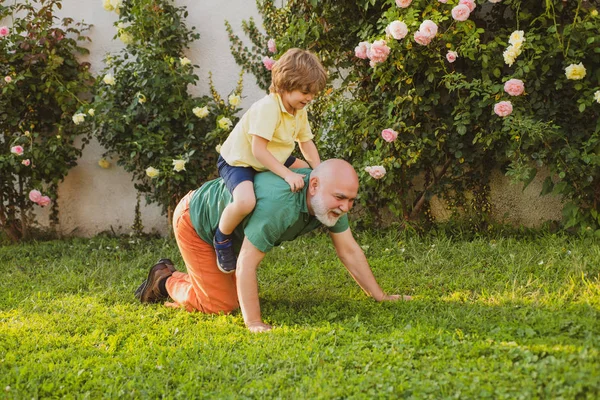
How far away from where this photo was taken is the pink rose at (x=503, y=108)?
4.59 meters

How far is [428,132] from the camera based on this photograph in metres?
5.32

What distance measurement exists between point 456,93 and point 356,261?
2.04m

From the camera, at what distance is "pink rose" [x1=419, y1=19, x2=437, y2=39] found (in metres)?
4.65

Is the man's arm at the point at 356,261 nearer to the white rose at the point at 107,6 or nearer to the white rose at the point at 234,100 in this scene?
the white rose at the point at 234,100

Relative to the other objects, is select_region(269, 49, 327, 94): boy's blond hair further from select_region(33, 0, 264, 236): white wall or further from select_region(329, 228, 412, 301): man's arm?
select_region(33, 0, 264, 236): white wall

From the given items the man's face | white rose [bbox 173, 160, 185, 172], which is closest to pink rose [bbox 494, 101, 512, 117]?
the man's face

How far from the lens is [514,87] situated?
4578 millimetres

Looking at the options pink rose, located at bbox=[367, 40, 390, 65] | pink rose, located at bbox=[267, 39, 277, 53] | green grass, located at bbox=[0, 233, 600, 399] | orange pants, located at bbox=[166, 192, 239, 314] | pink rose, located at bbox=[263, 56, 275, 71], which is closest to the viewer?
green grass, located at bbox=[0, 233, 600, 399]

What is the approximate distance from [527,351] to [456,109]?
104 inches

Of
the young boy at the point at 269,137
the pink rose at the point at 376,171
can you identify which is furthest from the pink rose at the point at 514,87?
the young boy at the point at 269,137

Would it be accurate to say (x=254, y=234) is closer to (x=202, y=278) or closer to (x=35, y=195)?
(x=202, y=278)

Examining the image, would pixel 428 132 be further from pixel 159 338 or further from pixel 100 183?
pixel 100 183

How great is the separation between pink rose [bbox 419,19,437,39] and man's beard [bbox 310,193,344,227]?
1.86 metres

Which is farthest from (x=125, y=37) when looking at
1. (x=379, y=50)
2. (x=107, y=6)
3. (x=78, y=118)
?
(x=379, y=50)
